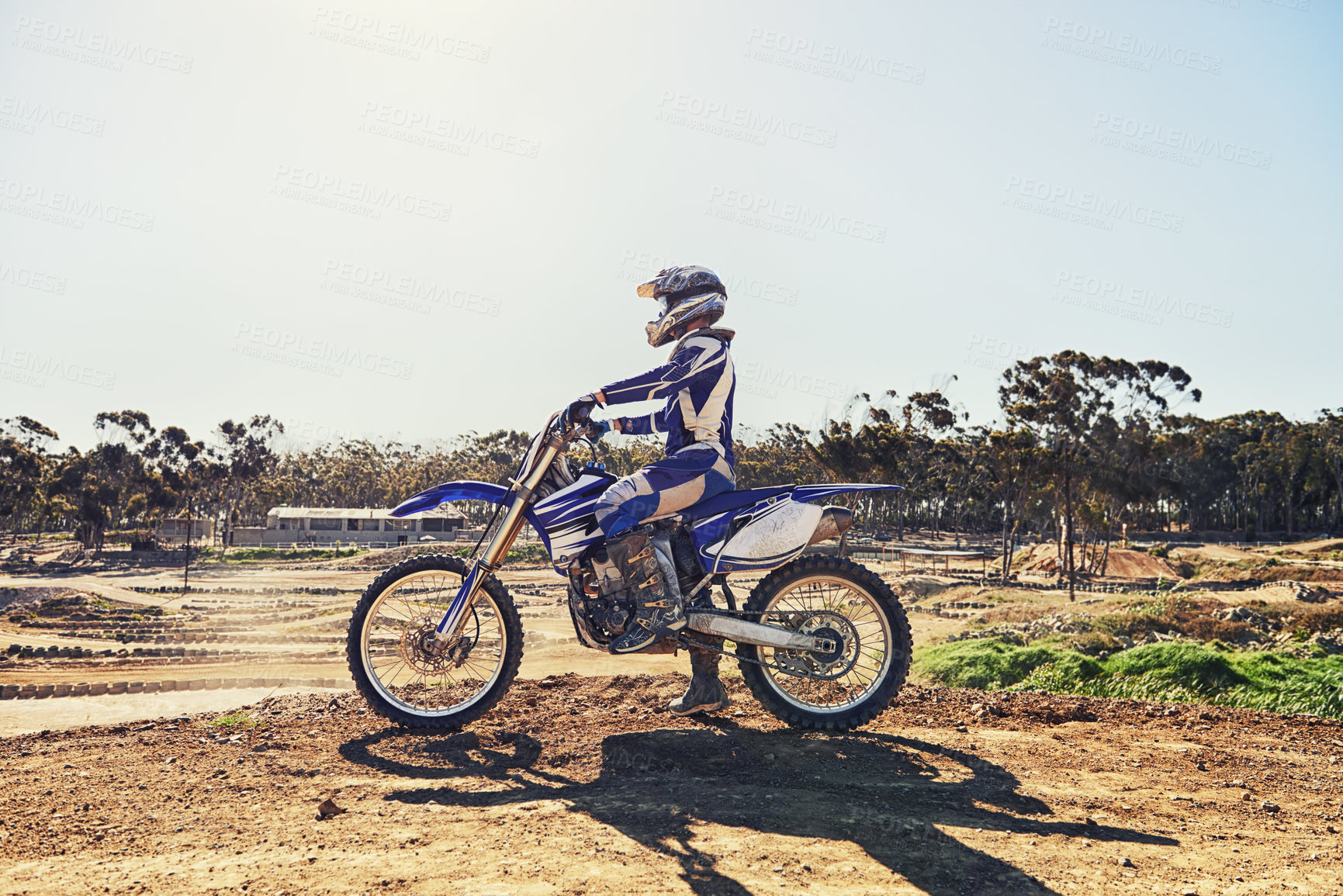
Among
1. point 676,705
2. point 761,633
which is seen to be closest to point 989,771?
point 761,633

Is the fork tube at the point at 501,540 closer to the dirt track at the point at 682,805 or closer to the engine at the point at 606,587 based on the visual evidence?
the engine at the point at 606,587

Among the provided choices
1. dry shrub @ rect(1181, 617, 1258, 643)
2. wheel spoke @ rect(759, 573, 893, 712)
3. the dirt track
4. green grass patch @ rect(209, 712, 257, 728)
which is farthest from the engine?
dry shrub @ rect(1181, 617, 1258, 643)

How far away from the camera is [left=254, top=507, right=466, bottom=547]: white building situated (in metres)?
76.4

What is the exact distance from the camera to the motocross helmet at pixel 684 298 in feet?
18.6

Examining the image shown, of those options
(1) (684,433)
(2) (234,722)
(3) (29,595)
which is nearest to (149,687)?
(2) (234,722)

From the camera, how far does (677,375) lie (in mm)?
5340

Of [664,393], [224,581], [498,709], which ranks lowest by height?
[224,581]

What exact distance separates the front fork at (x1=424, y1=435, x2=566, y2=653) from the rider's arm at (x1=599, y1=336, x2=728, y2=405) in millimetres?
549

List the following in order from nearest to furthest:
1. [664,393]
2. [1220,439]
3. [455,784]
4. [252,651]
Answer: [455,784] → [664,393] → [252,651] → [1220,439]

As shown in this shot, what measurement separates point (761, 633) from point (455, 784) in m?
2.03

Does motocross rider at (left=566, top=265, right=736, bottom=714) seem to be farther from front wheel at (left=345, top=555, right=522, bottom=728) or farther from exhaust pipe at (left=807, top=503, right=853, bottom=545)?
front wheel at (left=345, top=555, right=522, bottom=728)

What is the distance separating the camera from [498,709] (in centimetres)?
602

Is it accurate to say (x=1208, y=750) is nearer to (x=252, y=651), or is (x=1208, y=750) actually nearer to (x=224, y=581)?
(x=252, y=651)

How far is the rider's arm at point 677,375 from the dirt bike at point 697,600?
1.14 ft
